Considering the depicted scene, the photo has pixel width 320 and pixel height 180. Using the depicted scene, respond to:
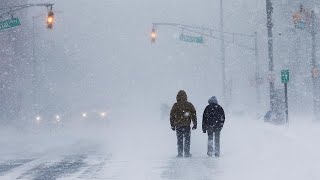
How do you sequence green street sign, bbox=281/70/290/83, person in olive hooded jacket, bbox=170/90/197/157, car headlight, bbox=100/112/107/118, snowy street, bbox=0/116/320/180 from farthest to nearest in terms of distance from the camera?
1. car headlight, bbox=100/112/107/118
2. green street sign, bbox=281/70/290/83
3. person in olive hooded jacket, bbox=170/90/197/157
4. snowy street, bbox=0/116/320/180

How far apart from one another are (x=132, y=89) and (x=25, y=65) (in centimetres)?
8557

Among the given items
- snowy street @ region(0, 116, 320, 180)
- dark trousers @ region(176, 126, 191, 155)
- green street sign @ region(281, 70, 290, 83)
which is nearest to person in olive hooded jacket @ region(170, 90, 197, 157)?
dark trousers @ region(176, 126, 191, 155)

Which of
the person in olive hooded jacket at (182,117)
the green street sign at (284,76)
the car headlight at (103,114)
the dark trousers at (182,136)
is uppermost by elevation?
the green street sign at (284,76)

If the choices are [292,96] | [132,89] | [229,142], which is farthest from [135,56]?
[229,142]

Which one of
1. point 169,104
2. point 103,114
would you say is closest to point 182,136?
point 103,114

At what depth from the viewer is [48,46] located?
5197 inches

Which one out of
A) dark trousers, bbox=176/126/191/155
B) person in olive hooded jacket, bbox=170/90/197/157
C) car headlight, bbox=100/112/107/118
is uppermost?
person in olive hooded jacket, bbox=170/90/197/157

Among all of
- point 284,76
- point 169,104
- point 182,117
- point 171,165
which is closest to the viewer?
point 171,165

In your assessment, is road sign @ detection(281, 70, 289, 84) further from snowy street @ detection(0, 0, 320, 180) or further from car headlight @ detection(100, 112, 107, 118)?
car headlight @ detection(100, 112, 107, 118)

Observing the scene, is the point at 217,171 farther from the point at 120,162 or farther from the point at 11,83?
the point at 11,83

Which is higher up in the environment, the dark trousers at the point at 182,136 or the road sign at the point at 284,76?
the road sign at the point at 284,76

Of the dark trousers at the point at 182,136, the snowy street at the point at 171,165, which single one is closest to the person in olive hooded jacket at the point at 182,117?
the dark trousers at the point at 182,136

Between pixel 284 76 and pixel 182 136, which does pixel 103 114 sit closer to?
pixel 284 76

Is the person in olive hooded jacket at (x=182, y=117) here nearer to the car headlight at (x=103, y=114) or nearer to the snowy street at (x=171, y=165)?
the snowy street at (x=171, y=165)
